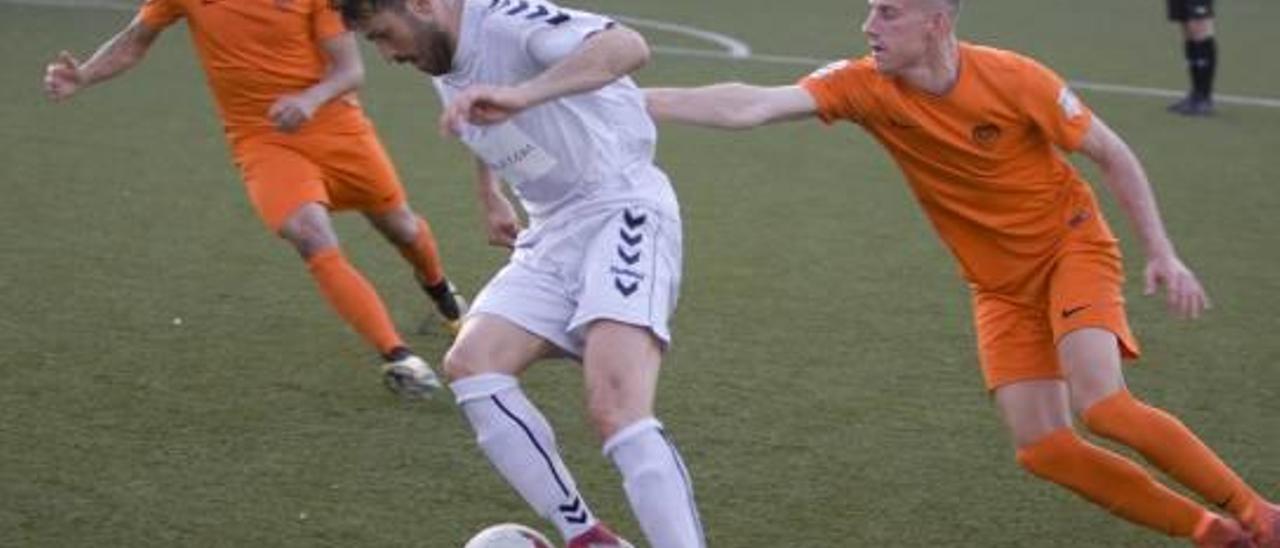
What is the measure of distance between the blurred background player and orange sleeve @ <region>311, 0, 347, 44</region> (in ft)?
25.8

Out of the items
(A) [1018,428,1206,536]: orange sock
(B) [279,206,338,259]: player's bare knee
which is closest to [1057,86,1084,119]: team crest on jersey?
(A) [1018,428,1206,536]: orange sock

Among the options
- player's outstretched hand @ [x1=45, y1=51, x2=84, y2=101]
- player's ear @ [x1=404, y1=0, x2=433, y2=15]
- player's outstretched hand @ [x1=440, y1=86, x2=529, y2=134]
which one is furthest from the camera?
player's outstretched hand @ [x1=45, y1=51, x2=84, y2=101]

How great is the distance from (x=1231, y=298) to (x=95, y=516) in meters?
5.17

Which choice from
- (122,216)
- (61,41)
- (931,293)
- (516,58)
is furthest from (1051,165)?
(61,41)

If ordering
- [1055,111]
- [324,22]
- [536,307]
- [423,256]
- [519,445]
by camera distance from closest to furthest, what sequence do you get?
[519,445] → [536,307] → [1055,111] → [324,22] → [423,256]

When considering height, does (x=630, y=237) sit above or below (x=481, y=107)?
below

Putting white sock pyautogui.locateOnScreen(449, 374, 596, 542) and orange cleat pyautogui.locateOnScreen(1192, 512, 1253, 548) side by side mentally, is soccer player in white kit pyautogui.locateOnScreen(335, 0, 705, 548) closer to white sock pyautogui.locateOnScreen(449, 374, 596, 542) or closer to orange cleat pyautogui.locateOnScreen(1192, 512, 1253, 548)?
white sock pyautogui.locateOnScreen(449, 374, 596, 542)

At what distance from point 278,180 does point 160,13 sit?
34.8 inches

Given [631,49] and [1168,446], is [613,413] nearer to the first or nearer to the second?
[631,49]

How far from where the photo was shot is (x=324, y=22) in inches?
278

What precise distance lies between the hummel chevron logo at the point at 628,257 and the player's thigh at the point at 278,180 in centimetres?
239

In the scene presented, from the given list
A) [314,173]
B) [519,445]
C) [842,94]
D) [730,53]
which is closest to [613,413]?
[519,445]

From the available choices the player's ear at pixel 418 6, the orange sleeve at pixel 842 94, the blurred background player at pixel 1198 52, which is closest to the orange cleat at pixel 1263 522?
the orange sleeve at pixel 842 94

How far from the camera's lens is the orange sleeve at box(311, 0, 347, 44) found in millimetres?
7047
